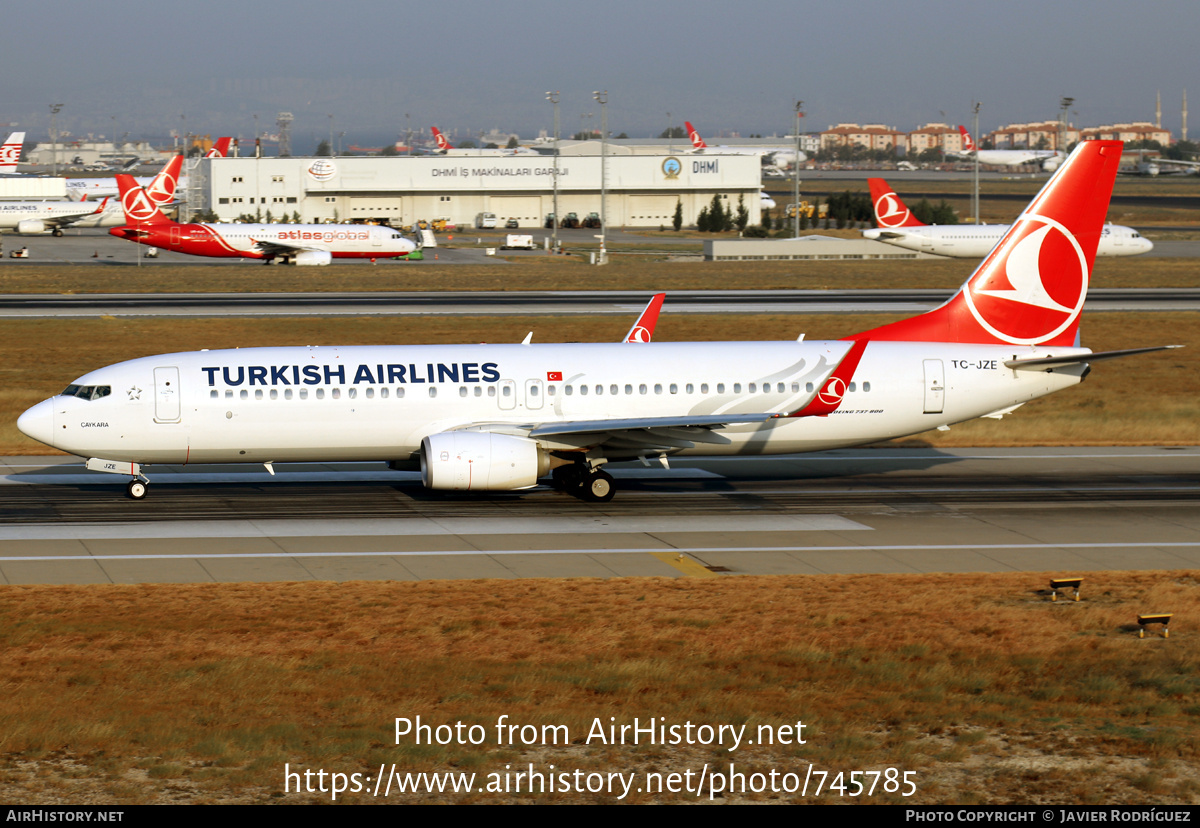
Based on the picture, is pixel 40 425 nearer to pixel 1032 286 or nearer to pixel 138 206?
pixel 1032 286

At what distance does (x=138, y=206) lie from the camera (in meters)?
119

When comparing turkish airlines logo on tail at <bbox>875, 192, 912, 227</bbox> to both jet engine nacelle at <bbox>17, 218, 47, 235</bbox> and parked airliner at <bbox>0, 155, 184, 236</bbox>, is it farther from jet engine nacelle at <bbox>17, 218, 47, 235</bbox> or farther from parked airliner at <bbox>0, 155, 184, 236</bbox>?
jet engine nacelle at <bbox>17, 218, 47, 235</bbox>

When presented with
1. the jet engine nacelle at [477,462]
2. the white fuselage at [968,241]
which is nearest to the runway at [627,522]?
the jet engine nacelle at [477,462]

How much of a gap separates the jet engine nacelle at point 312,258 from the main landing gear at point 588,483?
82.0 metres

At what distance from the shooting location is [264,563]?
26.4 meters

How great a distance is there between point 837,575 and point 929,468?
48.4ft

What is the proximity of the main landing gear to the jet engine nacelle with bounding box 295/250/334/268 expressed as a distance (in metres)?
82.0

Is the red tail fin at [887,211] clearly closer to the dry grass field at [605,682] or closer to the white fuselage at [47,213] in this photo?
the white fuselage at [47,213]

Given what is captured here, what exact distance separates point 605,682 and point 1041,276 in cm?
2307

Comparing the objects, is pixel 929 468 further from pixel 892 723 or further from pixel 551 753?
pixel 551 753

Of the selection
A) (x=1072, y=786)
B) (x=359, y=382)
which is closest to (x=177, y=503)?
(x=359, y=382)

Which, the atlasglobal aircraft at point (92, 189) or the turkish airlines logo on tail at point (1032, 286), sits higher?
the atlasglobal aircraft at point (92, 189)

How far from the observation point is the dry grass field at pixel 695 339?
45.6 metres

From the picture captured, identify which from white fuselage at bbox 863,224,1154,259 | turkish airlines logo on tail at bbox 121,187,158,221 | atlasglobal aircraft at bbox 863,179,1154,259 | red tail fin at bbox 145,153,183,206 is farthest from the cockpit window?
red tail fin at bbox 145,153,183,206
